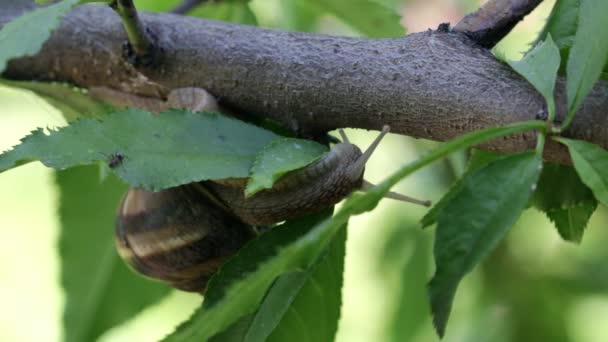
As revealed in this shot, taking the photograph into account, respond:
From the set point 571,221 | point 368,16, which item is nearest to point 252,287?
point 571,221

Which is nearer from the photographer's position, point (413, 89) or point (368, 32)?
point (413, 89)

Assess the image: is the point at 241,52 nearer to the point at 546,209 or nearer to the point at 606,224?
the point at 546,209

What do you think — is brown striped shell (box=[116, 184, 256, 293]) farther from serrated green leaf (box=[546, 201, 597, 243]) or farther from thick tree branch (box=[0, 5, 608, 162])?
serrated green leaf (box=[546, 201, 597, 243])

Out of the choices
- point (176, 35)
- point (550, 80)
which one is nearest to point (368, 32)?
point (176, 35)

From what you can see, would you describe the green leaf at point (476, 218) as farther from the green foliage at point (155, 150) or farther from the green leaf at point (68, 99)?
the green leaf at point (68, 99)

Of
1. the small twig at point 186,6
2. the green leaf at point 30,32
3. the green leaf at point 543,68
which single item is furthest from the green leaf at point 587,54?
the small twig at point 186,6

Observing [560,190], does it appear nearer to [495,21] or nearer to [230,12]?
[495,21]

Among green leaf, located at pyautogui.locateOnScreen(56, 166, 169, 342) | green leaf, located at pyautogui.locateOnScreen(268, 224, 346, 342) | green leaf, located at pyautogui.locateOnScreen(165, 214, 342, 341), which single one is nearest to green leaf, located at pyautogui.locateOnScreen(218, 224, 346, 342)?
green leaf, located at pyautogui.locateOnScreen(268, 224, 346, 342)
